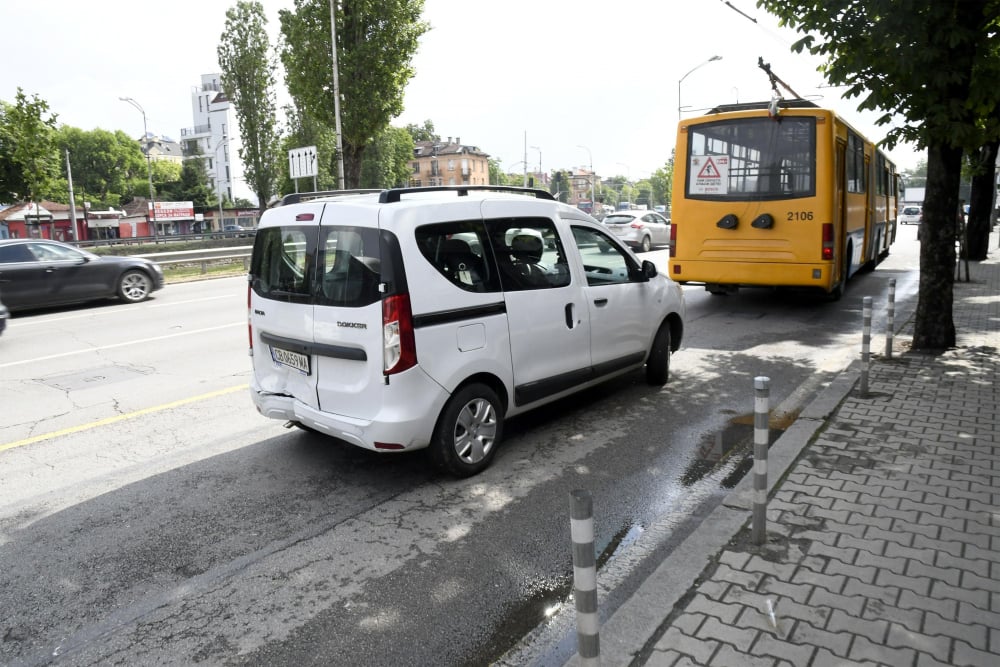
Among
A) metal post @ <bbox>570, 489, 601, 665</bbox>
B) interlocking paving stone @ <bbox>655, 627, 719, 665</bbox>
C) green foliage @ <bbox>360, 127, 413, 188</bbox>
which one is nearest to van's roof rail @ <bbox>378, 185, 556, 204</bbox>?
metal post @ <bbox>570, 489, 601, 665</bbox>

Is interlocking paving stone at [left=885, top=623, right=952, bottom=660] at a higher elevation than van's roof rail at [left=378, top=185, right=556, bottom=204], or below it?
below

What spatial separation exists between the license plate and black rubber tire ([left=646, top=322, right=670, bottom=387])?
11.6 ft

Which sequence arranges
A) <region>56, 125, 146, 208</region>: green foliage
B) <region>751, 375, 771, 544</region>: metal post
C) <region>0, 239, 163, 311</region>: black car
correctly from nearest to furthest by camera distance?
<region>751, 375, 771, 544</region>: metal post
<region>0, 239, 163, 311</region>: black car
<region>56, 125, 146, 208</region>: green foliage

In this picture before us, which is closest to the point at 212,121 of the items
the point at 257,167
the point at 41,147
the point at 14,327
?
the point at 257,167

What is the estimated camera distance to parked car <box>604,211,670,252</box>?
27781 mm

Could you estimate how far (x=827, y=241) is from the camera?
10836mm

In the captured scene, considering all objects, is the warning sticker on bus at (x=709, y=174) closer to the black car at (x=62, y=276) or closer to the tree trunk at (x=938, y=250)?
the tree trunk at (x=938, y=250)

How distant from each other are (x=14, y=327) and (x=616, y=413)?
10964 mm

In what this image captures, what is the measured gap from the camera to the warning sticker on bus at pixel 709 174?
1159 cm

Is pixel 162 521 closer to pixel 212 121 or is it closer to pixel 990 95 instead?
pixel 990 95

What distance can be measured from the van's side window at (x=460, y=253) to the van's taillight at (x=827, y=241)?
742 centimetres

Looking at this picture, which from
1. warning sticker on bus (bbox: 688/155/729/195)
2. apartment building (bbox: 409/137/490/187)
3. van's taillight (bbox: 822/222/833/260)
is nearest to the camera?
van's taillight (bbox: 822/222/833/260)

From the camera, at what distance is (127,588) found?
3.79 meters

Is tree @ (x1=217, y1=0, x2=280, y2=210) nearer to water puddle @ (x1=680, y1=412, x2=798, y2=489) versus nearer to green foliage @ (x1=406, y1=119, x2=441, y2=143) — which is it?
water puddle @ (x1=680, y1=412, x2=798, y2=489)
